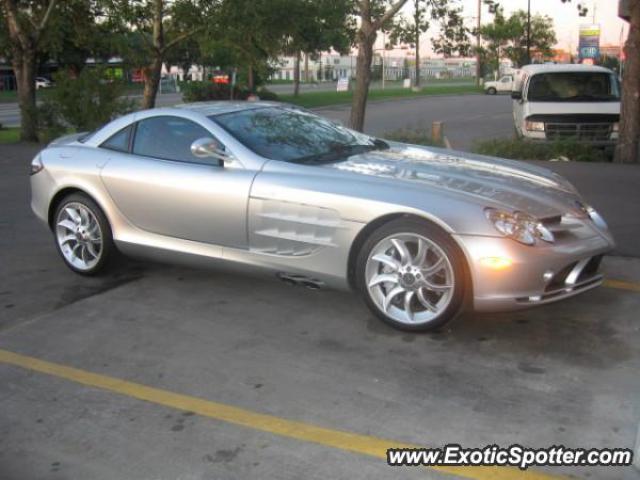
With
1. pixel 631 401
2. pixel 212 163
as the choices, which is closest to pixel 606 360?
pixel 631 401

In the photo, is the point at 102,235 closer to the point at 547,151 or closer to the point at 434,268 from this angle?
the point at 434,268

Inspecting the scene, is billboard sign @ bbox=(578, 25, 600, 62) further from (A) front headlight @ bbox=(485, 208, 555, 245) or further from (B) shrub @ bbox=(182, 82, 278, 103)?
(A) front headlight @ bbox=(485, 208, 555, 245)

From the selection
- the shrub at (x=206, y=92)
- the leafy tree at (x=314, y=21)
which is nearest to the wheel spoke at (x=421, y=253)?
the leafy tree at (x=314, y=21)

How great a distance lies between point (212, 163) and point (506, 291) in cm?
230

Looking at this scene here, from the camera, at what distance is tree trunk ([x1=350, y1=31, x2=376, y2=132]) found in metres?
13.4

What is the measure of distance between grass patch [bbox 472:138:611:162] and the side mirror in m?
7.81

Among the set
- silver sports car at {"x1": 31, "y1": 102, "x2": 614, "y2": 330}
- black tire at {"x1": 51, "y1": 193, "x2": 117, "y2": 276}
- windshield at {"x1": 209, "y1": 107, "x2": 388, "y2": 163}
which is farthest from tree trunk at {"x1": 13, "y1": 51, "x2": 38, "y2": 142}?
windshield at {"x1": 209, "y1": 107, "x2": 388, "y2": 163}

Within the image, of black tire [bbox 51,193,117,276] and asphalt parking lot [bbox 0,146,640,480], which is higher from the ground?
black tire [bbox 51,193,117,276]

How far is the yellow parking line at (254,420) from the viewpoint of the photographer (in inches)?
120

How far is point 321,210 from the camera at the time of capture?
4.72 meters

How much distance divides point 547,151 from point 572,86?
2.73 m

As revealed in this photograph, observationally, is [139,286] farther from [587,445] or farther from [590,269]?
[587,445]

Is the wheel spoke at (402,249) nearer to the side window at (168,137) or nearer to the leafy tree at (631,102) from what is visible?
the side window at (168,137)

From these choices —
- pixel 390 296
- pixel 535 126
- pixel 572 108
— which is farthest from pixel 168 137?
pixel 572 108
